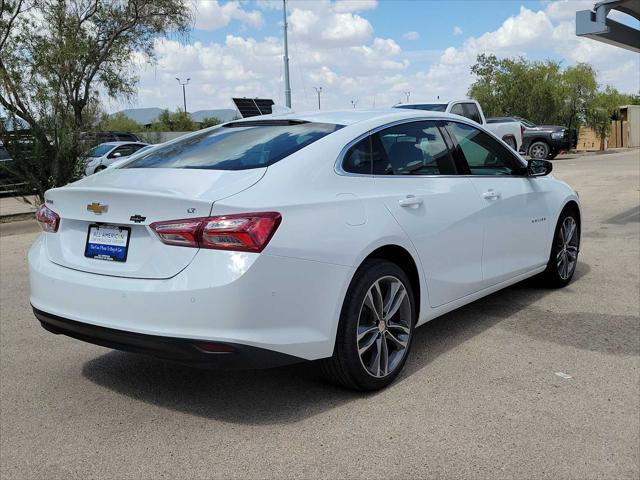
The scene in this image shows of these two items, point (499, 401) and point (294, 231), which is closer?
point (294, 231)

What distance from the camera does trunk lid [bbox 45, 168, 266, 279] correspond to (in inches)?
127

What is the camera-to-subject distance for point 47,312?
3.65 metres

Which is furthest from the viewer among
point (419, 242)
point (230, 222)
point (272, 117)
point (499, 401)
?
point (272, 117)

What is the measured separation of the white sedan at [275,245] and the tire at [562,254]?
4.88 feet

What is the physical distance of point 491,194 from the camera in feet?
15.9

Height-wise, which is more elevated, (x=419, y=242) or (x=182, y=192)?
(x=182, y=192)

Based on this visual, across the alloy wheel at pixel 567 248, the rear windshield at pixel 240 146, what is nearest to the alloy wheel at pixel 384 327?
the rear windshield at pixel 240 146

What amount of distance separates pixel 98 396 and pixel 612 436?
2825 millimetres

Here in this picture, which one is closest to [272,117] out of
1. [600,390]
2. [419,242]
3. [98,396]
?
[419,242]

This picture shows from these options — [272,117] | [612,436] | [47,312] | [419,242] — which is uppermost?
[272,117]

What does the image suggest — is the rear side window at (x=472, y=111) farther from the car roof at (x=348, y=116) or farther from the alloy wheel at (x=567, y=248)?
the car roof at (x=348, y=116)

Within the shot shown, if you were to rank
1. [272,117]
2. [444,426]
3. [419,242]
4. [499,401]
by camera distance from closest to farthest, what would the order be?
[444,426]
[499,401]
[419,242]
[272,117]

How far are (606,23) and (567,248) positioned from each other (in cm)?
295

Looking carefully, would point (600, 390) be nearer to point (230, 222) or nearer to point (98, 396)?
point (230, 222)
